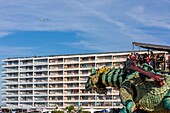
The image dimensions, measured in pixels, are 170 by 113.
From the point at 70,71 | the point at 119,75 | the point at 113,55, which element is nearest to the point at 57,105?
the point at 70,71

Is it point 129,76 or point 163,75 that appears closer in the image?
point 163,75

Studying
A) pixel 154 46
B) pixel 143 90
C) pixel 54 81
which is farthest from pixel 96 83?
pixel 54 81

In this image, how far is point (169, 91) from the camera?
20438 millimetres

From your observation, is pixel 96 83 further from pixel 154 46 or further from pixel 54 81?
pixel 54 81

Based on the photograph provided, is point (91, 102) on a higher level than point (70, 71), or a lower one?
lower

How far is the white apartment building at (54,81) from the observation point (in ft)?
245

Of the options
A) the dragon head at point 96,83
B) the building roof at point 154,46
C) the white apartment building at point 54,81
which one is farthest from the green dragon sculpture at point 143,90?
the white apartment building at point 54,81

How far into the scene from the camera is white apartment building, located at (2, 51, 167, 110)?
245 ft

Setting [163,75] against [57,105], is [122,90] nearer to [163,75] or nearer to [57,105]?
[163,75]

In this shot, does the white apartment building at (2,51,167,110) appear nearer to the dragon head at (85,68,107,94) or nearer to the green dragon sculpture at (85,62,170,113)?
the dragon head at (85,68,107,94)

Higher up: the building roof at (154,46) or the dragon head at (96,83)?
the building roof at (154,46)

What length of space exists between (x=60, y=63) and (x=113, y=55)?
1258 cm

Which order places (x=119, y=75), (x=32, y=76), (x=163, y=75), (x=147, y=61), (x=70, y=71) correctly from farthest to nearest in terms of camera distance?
(x=32, y=76) → (x=70, y=71) → (x=119, y=75) → (x=147, y=61) → (x=163, y=75)

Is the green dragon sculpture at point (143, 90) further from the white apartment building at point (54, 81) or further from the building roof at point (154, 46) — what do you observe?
the white apartment building at point (54, 81)
